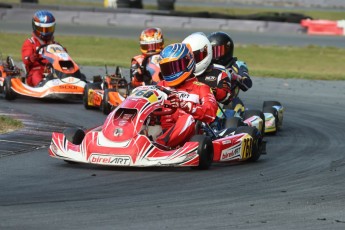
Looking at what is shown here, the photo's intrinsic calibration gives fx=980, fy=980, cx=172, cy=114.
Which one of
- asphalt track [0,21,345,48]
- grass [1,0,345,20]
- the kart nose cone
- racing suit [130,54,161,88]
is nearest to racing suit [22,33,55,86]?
racing suit [130,54,161,88]

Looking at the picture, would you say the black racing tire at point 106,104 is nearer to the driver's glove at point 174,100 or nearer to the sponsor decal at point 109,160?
the driver's glove at point 174,100

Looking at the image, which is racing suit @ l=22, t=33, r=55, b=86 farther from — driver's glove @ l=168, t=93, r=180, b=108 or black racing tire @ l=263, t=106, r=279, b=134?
driver's glove @ l=168, t=93, r=180, b=108

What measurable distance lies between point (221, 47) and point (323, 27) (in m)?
17.4

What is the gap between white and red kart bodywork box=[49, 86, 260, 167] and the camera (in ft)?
25.8

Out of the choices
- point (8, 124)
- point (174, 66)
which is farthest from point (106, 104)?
point (174, 66)

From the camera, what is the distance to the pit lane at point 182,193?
5.92 meters

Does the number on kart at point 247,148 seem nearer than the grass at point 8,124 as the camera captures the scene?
Yes

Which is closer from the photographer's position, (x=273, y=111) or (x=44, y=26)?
(x=273, y=111)

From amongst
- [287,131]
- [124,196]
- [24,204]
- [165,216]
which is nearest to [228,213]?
[165,216]

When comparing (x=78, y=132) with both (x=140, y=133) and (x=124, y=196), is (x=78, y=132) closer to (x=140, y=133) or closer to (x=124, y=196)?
(x=140, y=133)

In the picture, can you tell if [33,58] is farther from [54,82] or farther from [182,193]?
[182,193]

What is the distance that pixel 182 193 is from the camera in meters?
6.94

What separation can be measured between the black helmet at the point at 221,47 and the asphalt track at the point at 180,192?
44.9 inches

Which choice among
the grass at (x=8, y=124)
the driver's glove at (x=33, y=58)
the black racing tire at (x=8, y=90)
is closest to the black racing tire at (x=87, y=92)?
the black racing tire at (x=8, y=90)
